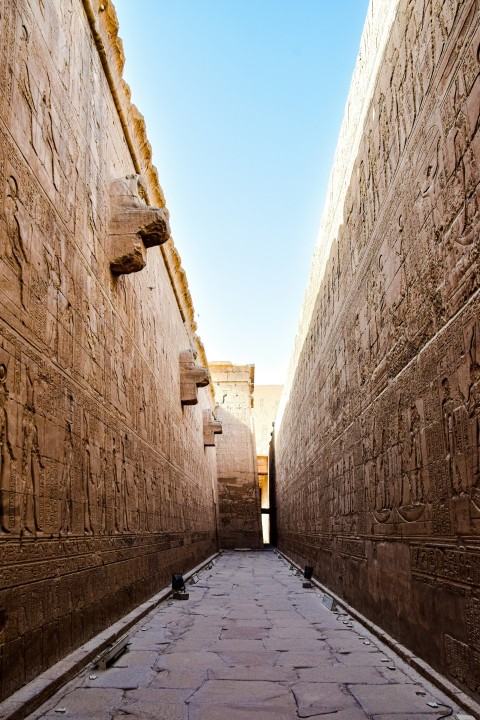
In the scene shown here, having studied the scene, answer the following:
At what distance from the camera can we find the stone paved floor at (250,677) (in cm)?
330

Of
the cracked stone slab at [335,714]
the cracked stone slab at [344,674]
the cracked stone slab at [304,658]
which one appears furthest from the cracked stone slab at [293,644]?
the cracked stone slab at [335,714]

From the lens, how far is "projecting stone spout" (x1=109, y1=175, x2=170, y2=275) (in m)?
6.39

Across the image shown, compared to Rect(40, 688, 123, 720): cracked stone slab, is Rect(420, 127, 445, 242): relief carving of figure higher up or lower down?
higher up

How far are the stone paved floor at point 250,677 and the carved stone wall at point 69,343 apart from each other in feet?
1.31

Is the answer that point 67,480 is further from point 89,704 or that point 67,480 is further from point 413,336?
point 413,336

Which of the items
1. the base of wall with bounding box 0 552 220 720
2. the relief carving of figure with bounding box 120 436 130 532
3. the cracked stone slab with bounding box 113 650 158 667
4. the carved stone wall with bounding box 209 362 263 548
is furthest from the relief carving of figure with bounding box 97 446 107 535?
the carved stone wall with bounding box 209 362 263 548

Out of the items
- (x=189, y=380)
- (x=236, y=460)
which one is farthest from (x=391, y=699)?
(x=236, y=460)

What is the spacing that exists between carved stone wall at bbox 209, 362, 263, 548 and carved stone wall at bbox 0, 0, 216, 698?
16.0m

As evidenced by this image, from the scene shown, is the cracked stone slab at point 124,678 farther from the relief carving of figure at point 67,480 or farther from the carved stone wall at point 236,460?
the carved stone wall at point 236,460

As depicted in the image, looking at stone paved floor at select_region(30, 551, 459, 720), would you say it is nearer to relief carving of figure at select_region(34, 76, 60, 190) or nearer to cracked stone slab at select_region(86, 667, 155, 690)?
→ cracked stone slab at select_region(86, 667, 155, 690)

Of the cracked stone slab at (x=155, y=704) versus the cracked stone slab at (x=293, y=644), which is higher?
the cracked stone slab at (x=155, y=704)

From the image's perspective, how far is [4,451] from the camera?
3406 millimetres

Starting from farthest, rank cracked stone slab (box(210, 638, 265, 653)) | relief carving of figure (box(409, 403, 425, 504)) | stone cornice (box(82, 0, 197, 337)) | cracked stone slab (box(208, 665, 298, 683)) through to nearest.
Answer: stone cornice (box(82, 0, 197, 337)) → cracked stone slab (box(210, 638, 265, 653)) → relief carving of figure (box(409, 403, 425, 504)) → cracked stone slab (box(208, 665, 298, 683))

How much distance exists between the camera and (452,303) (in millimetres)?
3633
